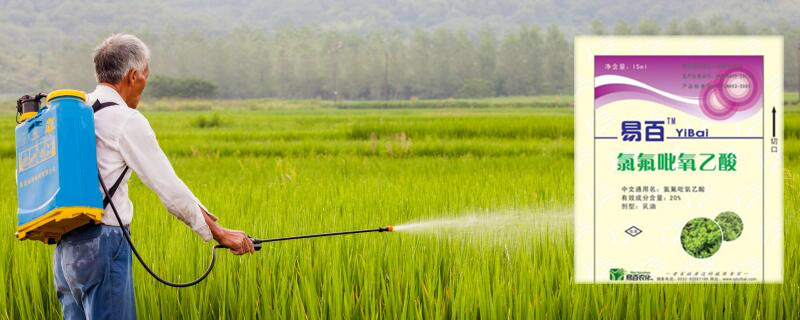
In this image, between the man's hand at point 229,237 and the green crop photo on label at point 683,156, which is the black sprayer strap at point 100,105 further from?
the green crop photo on label at point 683,156

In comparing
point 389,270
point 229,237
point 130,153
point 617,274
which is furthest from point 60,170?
point 617,274

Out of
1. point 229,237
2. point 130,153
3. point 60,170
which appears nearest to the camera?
point 60,170

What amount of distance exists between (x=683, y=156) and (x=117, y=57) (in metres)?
1.79

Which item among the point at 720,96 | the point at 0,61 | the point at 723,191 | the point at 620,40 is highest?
the point at 0,61

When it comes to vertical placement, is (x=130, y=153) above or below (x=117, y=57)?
below

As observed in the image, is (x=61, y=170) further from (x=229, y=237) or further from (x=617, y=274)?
(x=617, y=274)

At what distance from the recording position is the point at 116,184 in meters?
2.46

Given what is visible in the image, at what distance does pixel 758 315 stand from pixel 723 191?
55 cm

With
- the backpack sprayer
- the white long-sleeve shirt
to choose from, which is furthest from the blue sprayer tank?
the white long-sleeve shirt

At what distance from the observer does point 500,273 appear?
319cm

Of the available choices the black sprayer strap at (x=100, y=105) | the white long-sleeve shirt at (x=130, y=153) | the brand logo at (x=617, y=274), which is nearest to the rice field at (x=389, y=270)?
the brand logo at (x=617, y=274)

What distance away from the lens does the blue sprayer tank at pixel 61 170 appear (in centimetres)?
225

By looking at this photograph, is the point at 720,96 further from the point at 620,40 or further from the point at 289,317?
the point at 289,317

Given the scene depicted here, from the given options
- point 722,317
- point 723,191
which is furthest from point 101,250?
point 722,317
